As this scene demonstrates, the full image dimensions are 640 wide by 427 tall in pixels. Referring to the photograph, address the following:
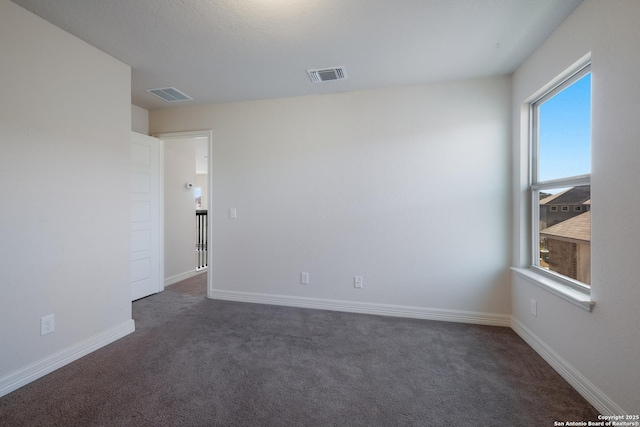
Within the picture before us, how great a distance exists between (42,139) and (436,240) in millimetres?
3403

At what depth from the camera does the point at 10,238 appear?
173 centimetres

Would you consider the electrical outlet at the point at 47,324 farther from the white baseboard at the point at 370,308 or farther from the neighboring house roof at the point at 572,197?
the neighboring house roof at the point at 572,197

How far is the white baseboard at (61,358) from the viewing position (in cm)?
172

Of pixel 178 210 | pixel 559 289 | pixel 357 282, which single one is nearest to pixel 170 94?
pixel 178 210

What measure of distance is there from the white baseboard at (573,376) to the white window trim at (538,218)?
449 mm

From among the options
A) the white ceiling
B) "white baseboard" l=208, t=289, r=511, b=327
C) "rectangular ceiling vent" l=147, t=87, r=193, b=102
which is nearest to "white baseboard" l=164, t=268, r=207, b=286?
"white baseboard" l=208, t=289, r=511, b=327

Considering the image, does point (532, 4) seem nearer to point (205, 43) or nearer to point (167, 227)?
point (205, 43)

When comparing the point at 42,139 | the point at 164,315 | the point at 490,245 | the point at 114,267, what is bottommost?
the point at 164,315

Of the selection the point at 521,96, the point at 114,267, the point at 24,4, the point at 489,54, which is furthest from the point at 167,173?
the point at 521,96

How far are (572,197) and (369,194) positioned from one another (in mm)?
1644

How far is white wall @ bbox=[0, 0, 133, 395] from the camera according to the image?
5.68ft

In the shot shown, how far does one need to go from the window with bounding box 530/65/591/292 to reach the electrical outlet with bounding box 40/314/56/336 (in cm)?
375

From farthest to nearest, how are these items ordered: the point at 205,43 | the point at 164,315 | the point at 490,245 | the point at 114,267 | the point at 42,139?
1. the point at 164,315
2. the point at 490,245
3. the point at 114,267
4. the point at 205,43
5. the point at 42,139

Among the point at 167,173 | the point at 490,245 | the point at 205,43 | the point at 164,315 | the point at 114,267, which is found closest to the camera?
the point at 205,43
